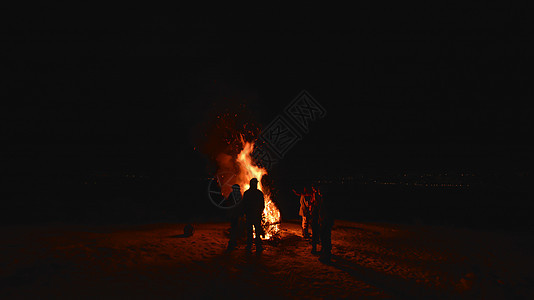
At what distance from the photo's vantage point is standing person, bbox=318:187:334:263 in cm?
958

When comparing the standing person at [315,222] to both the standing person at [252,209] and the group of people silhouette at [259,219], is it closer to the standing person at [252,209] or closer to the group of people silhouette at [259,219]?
the group of people silhouette at [259,219]

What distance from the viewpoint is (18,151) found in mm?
86000

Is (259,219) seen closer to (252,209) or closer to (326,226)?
(252,209)

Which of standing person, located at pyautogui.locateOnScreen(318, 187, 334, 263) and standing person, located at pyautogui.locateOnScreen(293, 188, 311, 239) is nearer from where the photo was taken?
standing person, located at pyautogui.locateOnScreen(318, 187, 334, 263)

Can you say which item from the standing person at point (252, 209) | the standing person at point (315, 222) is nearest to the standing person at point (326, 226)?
the standing person at point (315, 222)

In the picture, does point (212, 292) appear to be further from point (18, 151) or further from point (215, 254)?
point (18, 151)

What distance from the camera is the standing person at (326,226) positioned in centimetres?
958

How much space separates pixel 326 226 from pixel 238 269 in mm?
2836

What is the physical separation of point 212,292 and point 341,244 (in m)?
6.49

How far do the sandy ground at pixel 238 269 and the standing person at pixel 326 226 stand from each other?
322 millimetres

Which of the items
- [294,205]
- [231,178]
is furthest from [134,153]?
[231,178]

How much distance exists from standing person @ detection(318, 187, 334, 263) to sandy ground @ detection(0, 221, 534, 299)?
12.7 inches

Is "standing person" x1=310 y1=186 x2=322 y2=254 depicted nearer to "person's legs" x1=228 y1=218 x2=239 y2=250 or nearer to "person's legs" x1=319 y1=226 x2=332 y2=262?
"person's legs" x1=319 y1=226 x2=332 y2=262

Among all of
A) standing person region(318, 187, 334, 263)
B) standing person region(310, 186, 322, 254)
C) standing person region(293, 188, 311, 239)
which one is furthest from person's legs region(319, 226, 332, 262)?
standing person region(293, 188, 311, 239)
